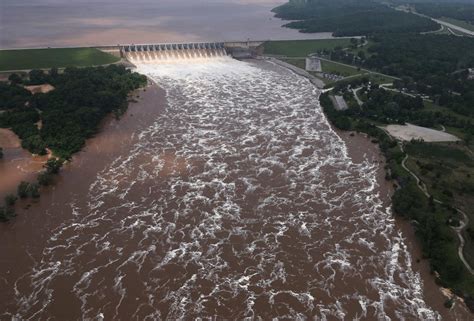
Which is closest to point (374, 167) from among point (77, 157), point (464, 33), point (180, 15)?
point (77, 157)

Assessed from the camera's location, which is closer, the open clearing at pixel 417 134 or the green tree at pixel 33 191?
the green tree at pixel 33 191

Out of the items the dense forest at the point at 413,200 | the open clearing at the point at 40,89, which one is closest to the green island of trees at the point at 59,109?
the open clearing at the point at 40,89

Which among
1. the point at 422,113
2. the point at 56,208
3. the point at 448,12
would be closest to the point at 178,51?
the point at 422,113

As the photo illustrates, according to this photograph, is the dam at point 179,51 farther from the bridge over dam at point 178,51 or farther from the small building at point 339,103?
the small building at point 339,103

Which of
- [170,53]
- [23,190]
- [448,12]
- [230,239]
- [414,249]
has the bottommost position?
[414,249]

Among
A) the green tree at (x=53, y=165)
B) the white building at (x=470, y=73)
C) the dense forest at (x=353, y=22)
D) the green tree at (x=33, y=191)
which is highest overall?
the dense forest at (x=353, y=22)

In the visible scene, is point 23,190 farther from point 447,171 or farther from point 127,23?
A: point 127,23
